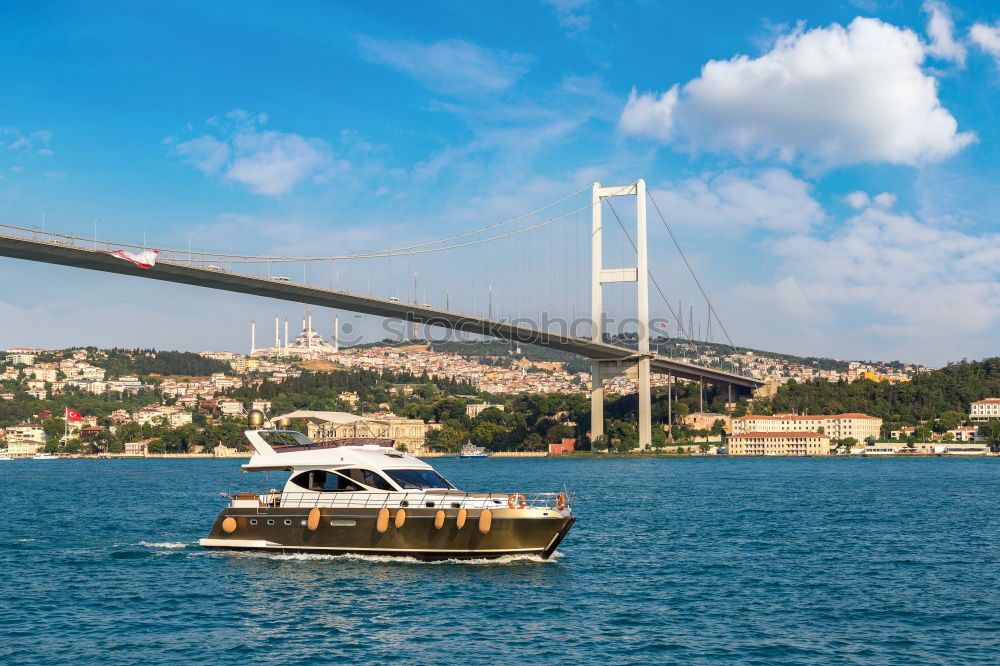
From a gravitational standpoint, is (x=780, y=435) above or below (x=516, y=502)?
above

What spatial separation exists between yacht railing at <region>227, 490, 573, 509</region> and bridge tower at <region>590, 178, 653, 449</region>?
54.4 meters

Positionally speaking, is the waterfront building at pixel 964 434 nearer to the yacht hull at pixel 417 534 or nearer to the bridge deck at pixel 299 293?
the bridge deck at pixel 299 293

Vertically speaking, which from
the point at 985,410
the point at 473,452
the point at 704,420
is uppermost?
the point at 985,410

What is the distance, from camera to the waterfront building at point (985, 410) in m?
112

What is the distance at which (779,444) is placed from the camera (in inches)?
4205

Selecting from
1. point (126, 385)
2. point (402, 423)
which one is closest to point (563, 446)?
point (402, 423)

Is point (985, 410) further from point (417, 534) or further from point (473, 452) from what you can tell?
point (417, 534)

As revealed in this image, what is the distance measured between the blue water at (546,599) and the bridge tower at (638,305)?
153ft

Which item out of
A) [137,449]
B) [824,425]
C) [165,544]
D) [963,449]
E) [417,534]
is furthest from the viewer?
[137,449]

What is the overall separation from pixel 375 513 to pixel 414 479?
0.95 m

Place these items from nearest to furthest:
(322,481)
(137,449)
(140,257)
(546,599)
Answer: (546,599), (322,481), (140,257), (137,449)

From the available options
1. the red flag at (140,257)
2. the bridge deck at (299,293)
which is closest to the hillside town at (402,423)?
the bridge deck at (299,293)

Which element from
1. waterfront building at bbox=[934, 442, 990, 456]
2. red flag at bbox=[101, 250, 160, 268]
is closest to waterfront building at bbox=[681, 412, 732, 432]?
waterfront building at bbox=[934, 442, 990, 456]

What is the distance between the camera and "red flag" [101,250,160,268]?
139 feet
